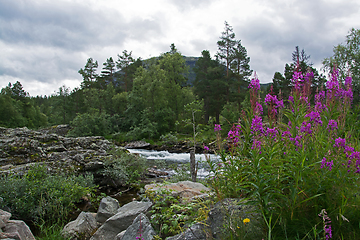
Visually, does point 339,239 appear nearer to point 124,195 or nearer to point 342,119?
point 342,119

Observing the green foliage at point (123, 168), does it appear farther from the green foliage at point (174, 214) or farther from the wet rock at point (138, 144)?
the wet rock at point (138, 144)

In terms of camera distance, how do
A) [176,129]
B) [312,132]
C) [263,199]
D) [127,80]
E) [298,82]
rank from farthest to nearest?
[127,80]
[176,129]
[298,82]
[312,132]
[263,199]

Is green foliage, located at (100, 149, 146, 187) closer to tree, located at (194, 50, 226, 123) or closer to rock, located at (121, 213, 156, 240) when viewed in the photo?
rock, located at (121, 213, 156, 240)

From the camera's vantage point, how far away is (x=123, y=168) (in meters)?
9.14

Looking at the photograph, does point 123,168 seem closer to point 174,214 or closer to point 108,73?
point 174,214

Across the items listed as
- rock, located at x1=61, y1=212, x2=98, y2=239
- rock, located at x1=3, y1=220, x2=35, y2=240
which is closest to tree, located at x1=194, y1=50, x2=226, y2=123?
rock, located at x1=61, y1=212, x2=98, y2=239

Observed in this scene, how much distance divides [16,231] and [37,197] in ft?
7.70

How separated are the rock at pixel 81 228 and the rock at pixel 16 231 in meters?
0.74

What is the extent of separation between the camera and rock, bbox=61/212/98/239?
14.4 feet

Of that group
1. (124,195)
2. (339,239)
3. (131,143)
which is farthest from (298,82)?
(131,143)

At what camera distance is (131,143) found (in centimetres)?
2420

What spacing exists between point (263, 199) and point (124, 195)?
666 centimetres

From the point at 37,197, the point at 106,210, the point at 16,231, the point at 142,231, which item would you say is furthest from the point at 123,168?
the point at 142,231

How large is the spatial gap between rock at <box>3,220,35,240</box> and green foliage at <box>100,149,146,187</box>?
4852mm
